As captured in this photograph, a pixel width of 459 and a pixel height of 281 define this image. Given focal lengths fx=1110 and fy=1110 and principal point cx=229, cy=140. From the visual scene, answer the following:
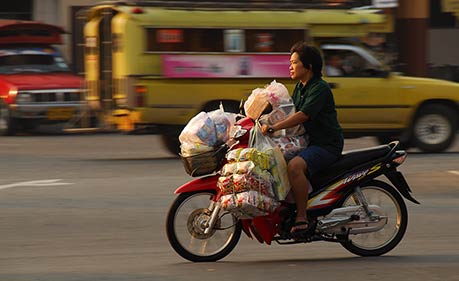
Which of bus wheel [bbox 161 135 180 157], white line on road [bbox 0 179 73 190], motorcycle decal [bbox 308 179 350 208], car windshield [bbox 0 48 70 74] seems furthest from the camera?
car windshield [bbox 0 48 70 74]

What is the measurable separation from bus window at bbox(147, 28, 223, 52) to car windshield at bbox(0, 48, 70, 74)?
6428 millimetres

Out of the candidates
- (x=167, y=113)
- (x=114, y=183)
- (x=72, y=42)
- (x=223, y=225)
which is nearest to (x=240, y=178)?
(x=223, y=225)

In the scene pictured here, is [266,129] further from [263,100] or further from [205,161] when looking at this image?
[205,161]

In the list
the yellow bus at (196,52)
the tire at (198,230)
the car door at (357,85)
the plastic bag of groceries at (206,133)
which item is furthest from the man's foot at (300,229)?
the car door at (357,85)

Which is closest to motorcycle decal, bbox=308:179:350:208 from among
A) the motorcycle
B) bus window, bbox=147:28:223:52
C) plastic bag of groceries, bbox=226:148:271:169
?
the motorcycle

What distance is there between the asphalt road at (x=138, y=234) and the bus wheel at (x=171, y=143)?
598mm

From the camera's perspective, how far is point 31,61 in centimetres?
2239

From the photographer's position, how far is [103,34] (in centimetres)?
1747

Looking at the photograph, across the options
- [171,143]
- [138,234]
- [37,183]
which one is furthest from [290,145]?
[171,143]

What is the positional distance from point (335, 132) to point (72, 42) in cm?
2093

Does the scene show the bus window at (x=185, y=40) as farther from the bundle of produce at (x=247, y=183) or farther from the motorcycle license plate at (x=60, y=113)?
the bundle of produce at (x=247, y=183)

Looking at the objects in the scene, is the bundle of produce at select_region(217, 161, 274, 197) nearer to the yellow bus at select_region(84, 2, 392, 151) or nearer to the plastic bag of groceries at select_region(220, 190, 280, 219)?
the plastic bag of groceries at select_region(220, 190, 280, 219)

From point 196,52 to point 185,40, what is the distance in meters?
0.25

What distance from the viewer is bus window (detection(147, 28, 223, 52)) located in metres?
16.3
